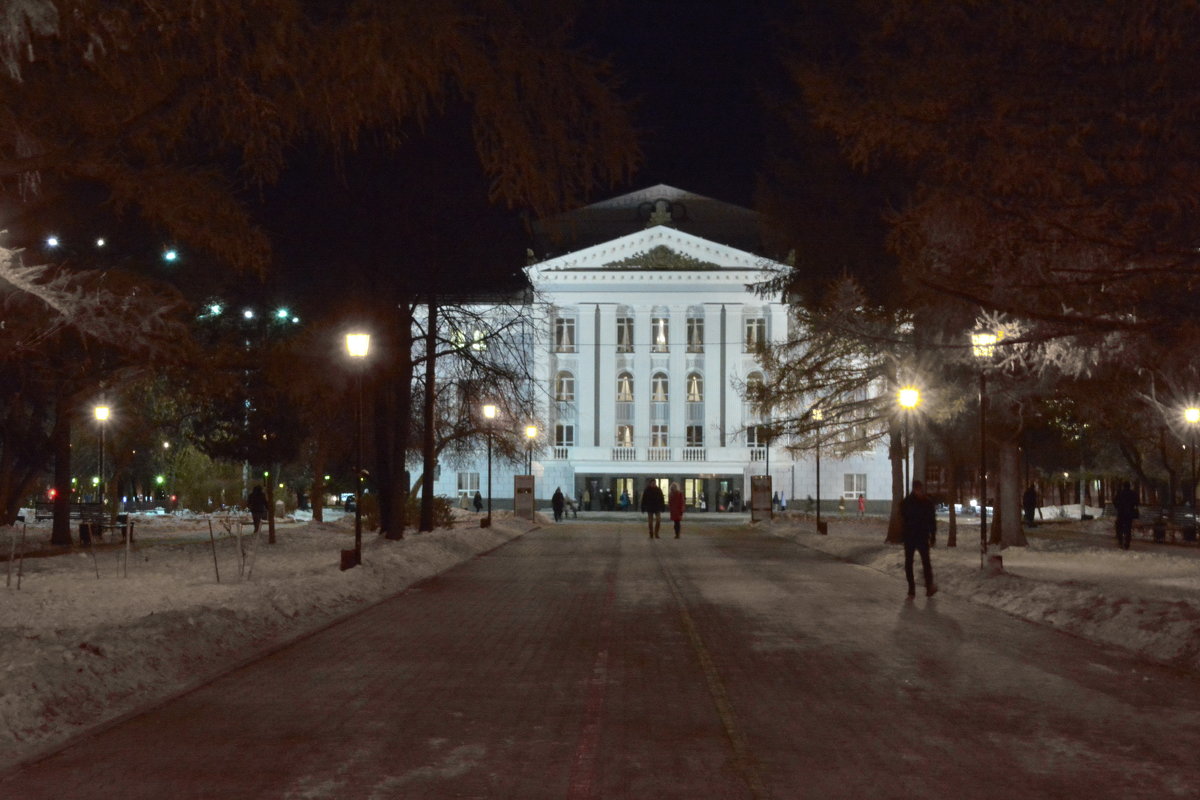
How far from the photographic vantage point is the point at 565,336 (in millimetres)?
86812

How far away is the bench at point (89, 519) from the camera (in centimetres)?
3312

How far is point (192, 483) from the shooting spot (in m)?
62.3

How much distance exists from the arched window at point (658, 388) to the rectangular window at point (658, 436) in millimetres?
1685

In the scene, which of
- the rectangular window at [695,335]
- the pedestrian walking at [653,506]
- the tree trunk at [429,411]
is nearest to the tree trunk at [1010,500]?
the pedestrian walking at [653,506]

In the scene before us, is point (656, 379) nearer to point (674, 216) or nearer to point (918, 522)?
A: point (674, 216)

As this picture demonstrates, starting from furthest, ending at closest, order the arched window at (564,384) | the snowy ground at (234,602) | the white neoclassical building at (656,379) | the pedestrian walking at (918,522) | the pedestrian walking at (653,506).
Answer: the arched window at (564,384)
the white neoclassical building at (656,379)
the pedestrian walking at (653,506)
the pedestrian walking at (918,522)
the snowy ground at (234,602)

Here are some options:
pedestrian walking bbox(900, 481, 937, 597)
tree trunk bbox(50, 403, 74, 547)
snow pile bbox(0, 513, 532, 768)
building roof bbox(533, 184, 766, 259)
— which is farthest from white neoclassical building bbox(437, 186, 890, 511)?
A: pedestrian walking bbox(900, 481, 937, 597)

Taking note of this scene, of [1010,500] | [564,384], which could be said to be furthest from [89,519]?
[564,384]

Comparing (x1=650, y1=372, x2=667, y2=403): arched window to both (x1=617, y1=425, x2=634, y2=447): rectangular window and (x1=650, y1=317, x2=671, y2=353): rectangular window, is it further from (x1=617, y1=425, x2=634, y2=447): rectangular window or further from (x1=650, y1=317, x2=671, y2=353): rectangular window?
(x1=617, y1=425, x2=634, y2=447): rectangular window

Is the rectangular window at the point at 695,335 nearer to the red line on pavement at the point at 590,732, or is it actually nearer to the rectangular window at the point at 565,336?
the rectangular window at the point at 565,336

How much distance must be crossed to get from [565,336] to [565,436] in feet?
20.5

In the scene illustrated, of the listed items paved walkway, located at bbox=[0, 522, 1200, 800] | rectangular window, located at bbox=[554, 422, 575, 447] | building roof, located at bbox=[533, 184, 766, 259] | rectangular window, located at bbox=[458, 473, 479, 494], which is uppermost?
building roof, located at bbox=[533, 184, 766, 259]

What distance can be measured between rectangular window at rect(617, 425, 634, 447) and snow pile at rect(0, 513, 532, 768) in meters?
51.8

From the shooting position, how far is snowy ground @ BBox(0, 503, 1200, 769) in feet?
34.0
